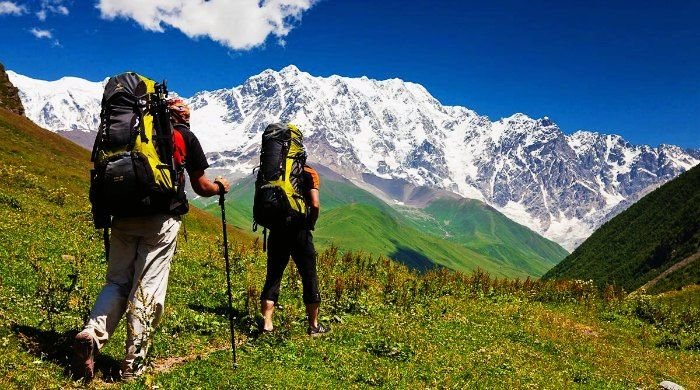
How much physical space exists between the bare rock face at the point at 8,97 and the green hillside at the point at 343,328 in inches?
3238

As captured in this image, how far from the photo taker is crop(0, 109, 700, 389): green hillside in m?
9.48

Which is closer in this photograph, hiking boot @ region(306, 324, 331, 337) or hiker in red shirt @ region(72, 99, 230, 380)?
hiker in red shirt @ region(72, 99, 230, 380)

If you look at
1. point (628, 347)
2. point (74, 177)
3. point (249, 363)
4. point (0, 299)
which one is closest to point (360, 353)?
point (249, 363)

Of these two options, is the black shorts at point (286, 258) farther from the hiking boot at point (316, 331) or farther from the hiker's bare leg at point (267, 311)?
the hiking boot at point (316, 331)

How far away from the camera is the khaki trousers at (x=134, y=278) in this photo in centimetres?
817

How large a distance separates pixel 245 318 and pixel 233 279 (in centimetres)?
448

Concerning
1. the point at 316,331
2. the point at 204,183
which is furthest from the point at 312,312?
the point at 204,183

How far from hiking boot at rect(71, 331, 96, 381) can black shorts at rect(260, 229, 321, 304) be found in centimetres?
447

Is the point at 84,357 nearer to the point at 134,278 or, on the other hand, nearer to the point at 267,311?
the point at 134,278

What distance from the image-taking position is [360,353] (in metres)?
11.8

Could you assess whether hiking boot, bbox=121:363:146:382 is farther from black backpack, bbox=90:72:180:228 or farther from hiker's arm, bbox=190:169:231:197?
hiker's arm, bbox=190:169:231:197

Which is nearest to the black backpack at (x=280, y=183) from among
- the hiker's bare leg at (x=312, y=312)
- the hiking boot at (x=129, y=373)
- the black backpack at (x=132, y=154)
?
the hiker's bare leg at (x=312, y=312)

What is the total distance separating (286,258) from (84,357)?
16.4 feet

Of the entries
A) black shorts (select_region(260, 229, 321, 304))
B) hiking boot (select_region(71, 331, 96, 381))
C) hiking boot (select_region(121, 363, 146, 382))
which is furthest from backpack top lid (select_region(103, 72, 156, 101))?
black shorts (select_region(260, 229, 321, 304))
